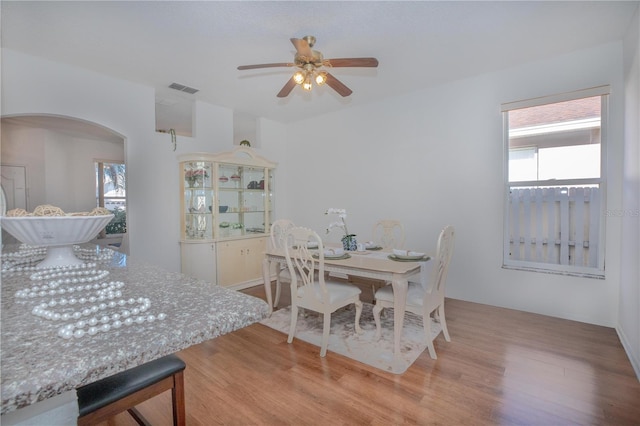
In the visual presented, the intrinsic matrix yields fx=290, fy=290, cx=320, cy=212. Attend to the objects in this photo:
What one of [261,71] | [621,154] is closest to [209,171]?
[261,71]

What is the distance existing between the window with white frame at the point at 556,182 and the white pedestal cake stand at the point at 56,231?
3726 millimetres

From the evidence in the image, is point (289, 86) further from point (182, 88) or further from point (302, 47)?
point (182, 88)

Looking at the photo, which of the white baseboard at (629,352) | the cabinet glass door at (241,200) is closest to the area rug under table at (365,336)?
the white baseboard at (629,352)

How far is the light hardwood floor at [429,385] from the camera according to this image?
65.5 inches

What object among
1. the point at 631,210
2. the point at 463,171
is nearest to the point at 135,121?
the point at 463,171

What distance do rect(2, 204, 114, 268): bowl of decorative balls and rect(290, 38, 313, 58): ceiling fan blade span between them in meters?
1.70

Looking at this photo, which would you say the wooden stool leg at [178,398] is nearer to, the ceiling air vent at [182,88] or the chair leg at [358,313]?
the chair leg at [358,313]

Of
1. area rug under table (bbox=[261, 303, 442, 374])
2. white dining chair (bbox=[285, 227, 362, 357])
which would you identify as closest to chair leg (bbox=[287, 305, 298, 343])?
white dining chair (bbox=[285, 227, 362, 357])

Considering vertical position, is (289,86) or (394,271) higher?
(289,86)

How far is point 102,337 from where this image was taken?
58cm

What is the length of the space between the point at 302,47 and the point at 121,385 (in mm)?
2249

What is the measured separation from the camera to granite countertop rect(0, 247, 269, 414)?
45cm

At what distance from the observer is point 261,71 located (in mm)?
3199

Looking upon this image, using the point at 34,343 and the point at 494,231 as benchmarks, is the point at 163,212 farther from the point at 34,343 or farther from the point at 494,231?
the point at 494,231
